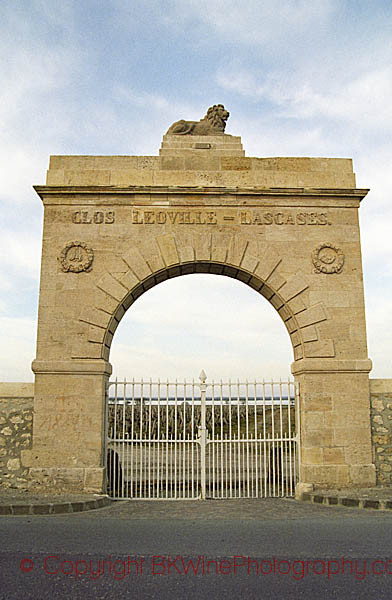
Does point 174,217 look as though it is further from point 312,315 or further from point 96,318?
point 312,315

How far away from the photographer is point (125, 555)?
5219mm

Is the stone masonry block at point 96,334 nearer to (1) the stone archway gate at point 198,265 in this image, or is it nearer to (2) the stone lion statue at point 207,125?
(1) the stone archway gate at point 198,265

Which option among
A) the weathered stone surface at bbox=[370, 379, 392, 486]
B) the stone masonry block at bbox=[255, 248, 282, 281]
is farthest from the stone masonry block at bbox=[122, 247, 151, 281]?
the weathered stone surface at bbox=[370, 379, 392, 486]

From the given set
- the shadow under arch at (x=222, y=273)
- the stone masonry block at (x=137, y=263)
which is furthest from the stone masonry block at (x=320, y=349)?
the stone masonry block at (x=137, y=263)

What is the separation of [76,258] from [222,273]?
8.97ft

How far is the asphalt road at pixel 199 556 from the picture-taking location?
4.30 meters

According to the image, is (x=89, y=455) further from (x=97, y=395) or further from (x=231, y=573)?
(x=231, y=573)

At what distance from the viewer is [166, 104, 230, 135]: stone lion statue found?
11.0 metres

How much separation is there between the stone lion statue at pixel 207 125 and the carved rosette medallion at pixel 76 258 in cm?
295

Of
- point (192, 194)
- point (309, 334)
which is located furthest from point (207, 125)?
point (309, 334)

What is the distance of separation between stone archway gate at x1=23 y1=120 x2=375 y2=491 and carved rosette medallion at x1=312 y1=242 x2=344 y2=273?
0.02 meters

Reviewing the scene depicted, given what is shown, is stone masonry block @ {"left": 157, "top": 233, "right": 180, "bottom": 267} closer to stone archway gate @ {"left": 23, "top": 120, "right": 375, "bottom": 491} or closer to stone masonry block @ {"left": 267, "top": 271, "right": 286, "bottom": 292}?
stone archway gate @ {"left": 23, "top": 120, "right": 375, "bottom": 491}

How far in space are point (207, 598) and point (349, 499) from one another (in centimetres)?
487

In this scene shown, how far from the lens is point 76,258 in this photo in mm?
10023
